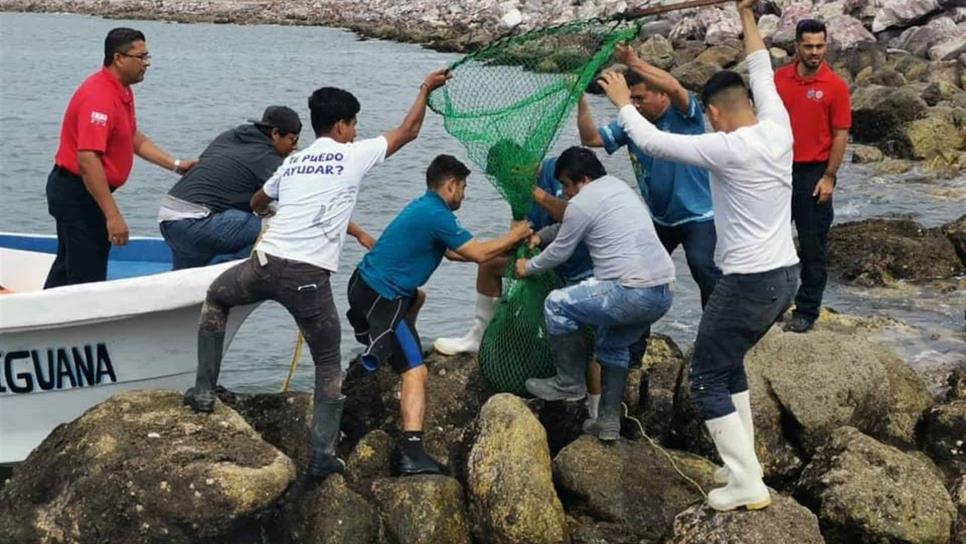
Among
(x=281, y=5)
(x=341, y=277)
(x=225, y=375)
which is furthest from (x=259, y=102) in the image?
(x=281, y=5)

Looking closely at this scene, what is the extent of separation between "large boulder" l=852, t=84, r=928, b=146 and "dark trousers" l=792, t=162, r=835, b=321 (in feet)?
42.3

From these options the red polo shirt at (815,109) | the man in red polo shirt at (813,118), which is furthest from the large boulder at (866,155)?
the red polo shirt at (815,109)

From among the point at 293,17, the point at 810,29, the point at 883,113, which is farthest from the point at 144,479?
the point at 293,17

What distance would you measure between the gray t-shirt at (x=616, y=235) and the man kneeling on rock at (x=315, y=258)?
3.49 ft

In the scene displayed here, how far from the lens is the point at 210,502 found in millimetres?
6113

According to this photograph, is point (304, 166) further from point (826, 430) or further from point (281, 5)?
point (281, 5)

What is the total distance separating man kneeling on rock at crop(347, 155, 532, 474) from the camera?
266 inches

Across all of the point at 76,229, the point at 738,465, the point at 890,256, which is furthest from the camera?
the point at 890,256

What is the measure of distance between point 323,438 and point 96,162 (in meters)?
2.19

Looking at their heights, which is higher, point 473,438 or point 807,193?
point 807,193

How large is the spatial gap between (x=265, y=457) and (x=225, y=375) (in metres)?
4.43

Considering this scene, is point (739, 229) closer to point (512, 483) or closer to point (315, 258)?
point (512, 483)

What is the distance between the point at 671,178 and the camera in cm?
742

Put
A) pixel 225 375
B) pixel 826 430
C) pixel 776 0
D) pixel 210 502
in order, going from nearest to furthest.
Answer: pixel 210 502
pixel 826 430
pixel 225 375
pixel 776 0
